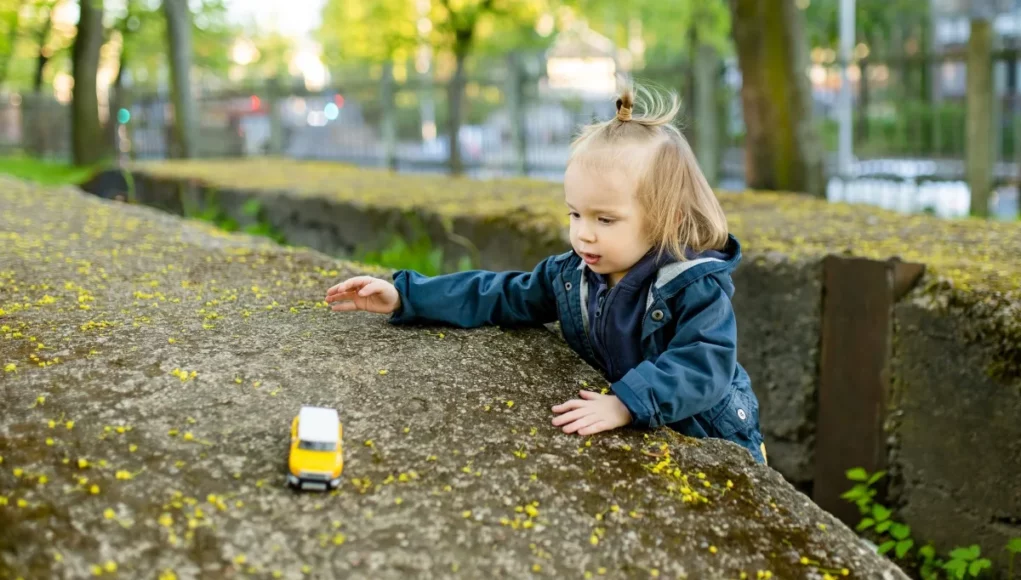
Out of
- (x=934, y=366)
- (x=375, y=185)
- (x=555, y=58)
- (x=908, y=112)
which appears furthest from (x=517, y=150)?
(x=934, y=366)

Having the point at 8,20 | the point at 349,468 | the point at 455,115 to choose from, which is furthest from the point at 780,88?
the point at 8,20

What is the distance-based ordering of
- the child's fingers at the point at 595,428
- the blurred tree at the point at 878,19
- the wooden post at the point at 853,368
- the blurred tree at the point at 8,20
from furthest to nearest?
the blurred tree at the point at 878,19 < the blurred tree at the point at 8,20 < the wooden post at the point at 853,368 < the child's fingers at the point at 595,428

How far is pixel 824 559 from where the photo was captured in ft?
5.97

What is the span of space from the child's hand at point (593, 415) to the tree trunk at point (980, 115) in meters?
9.06

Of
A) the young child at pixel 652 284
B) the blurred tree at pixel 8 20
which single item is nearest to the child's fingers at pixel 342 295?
the young child at pixel 652 284

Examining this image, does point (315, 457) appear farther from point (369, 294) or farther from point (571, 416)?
point (369, 294)

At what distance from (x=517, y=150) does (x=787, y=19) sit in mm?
6469

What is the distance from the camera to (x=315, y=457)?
175cm

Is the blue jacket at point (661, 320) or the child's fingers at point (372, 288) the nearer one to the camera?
the blue jacket at point (661, 320)

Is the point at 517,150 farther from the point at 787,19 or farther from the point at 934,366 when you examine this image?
the point at 934,366

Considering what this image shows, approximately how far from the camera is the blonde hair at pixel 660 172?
2.41 m

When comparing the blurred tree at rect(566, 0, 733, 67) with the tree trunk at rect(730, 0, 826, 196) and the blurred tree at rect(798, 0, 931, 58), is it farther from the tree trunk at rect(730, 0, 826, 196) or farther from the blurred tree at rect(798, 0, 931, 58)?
the tree trunk at rect(730, 0, 826, 196)

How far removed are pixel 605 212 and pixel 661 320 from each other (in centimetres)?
30

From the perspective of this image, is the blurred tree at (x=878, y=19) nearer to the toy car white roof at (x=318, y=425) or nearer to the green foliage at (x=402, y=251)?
the green foliage at (x=402, y=251)
